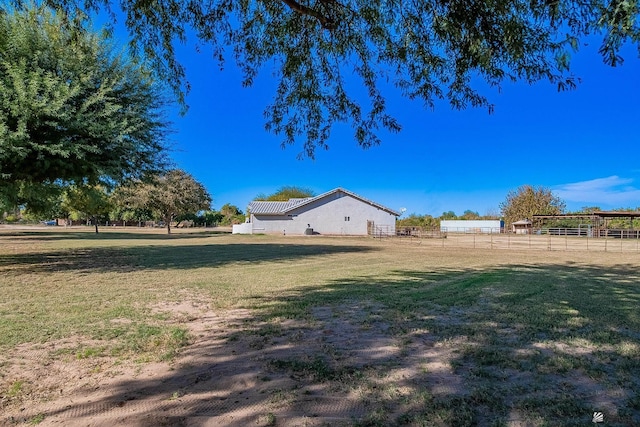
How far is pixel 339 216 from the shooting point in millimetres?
41938

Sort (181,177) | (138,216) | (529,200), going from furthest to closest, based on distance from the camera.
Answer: (138,216) < (529,200) < (181,177)

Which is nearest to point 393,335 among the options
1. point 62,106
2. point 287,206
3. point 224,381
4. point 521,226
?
point 224,381

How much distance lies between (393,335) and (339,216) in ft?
122

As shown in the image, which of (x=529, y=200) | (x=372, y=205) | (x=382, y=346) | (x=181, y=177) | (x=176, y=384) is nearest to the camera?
(x=176, y=384)

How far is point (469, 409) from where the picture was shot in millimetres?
2916

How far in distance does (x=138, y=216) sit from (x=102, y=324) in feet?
257

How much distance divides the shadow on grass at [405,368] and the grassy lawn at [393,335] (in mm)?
20

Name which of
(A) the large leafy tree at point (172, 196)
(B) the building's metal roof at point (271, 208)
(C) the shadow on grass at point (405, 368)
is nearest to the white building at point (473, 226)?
(B) the building's metal roof at point (271, 208)

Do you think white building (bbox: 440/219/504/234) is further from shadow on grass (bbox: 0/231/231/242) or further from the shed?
shadow on grass (bbox: 0/231/231/242)

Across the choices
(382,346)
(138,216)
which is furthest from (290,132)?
(138,216)

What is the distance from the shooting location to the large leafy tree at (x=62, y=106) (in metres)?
9.85

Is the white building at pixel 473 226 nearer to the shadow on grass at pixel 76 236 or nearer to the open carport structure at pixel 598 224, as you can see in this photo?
the open carport structure at pixel 598 224

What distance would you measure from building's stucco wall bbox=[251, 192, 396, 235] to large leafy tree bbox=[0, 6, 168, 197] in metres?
29.8

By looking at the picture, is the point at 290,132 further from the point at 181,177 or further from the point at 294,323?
the point at 181,177
